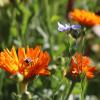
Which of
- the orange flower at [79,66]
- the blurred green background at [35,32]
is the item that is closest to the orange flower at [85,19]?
the blurred green background at [35,32]

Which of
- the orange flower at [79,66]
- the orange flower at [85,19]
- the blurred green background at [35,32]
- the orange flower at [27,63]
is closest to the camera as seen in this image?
the orange flower at [27,63]

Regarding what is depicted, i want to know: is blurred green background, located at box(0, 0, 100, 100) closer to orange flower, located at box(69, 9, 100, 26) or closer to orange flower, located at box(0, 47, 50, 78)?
orange flower, located at box(69, 9, 100, 26)

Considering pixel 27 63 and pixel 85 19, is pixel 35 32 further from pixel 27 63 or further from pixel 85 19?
pixel 27 63

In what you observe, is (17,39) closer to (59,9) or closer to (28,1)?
(28,1)

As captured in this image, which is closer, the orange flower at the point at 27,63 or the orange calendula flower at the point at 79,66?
the orange flower at the point at 27,63

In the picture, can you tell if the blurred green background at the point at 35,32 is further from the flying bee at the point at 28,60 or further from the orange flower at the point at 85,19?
the flying bee at the point at 28,60

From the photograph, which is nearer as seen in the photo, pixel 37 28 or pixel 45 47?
pixel 45 47

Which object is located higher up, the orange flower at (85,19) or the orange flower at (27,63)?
the orange flower at (85,19)

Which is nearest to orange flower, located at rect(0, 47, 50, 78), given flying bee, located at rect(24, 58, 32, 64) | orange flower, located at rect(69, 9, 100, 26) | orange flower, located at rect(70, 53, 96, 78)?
flying bee, located at rect(24, 58, 32, 64)

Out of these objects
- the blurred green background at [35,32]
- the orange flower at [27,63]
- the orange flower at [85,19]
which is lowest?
the orange flower at [27,63]

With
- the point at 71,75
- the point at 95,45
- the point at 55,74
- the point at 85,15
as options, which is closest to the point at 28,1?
the point at 95,45
